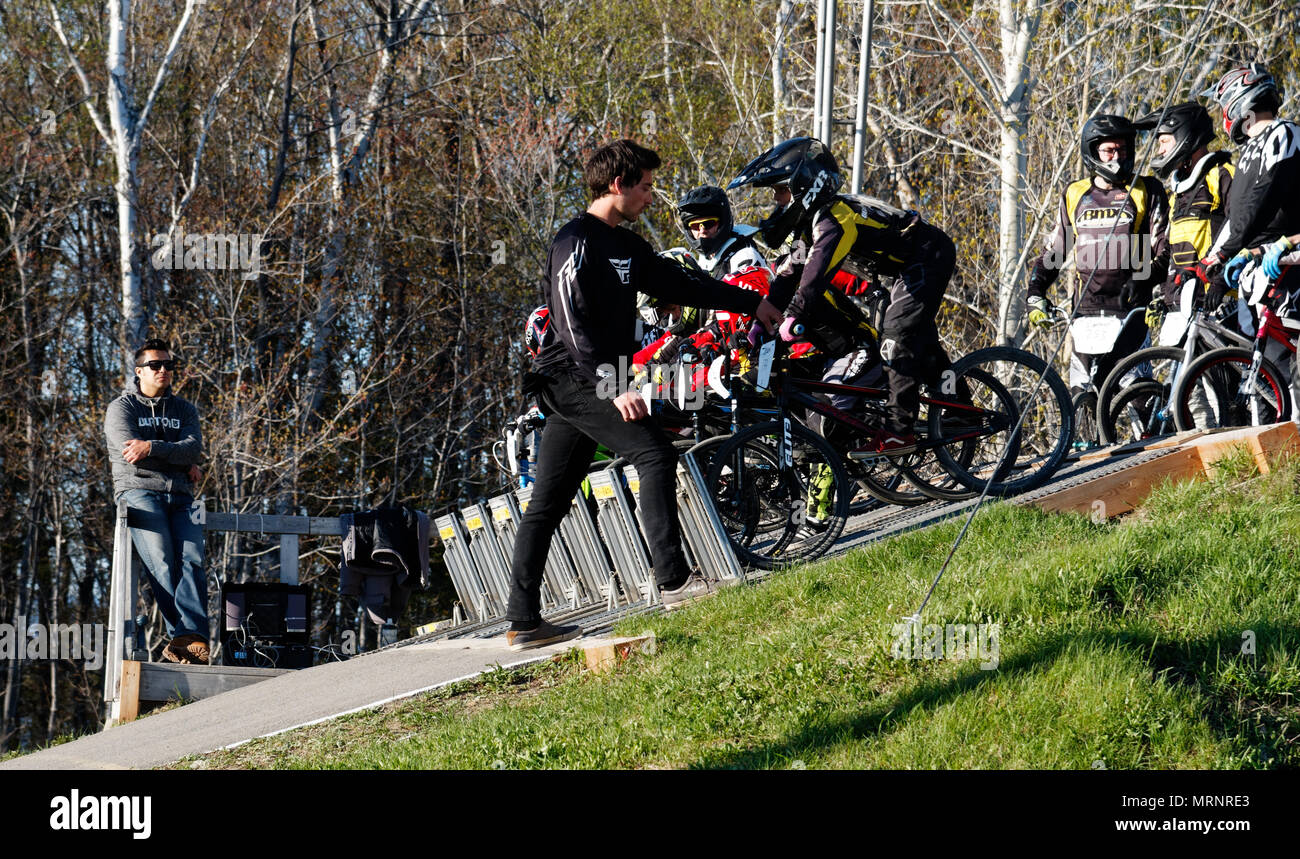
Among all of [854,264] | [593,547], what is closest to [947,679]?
[854,264]

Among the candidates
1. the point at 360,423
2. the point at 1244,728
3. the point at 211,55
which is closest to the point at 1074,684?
the point at 1244,728

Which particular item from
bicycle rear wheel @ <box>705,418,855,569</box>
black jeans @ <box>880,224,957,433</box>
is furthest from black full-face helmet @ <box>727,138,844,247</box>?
bicycle rear wheel @ <box>705,418,855,569</box>

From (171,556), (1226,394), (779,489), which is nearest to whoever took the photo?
(779,489)

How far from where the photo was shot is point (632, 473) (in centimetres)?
823

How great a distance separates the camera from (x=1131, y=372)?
9.09m

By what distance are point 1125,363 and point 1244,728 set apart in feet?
15.5

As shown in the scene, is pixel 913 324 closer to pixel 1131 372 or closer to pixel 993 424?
pixel 993 424

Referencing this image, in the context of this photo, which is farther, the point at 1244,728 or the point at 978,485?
the point at 978,485

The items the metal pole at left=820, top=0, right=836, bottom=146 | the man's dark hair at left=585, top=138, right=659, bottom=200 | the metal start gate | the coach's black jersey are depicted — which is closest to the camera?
the coach's black jersey

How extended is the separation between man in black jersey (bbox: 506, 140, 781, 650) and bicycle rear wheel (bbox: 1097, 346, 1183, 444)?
387 cm

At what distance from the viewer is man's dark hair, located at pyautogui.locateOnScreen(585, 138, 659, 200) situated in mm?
6246

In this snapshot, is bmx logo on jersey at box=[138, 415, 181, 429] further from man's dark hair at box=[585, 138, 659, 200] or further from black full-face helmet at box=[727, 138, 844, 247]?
man's dark hair at box=[585, 138, 659, 200]

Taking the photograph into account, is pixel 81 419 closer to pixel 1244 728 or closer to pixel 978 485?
pixel 978 485

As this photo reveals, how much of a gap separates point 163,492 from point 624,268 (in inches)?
160
